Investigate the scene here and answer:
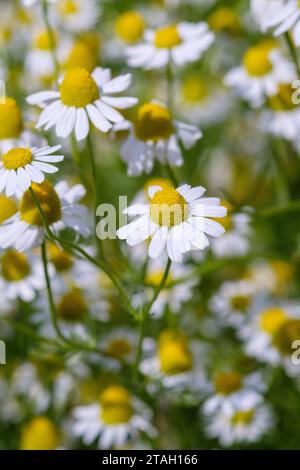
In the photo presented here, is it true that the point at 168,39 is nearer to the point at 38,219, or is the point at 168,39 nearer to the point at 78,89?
the point at 78,89

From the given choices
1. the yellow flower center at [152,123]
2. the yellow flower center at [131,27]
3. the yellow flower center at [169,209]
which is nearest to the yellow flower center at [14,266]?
the yellow flower center at [152,123]

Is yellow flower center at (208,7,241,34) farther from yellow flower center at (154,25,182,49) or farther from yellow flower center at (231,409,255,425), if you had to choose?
yellow flower center at (231,409,255,425)

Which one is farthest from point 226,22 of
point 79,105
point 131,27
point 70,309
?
point 79,105

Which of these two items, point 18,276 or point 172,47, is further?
point 172,47

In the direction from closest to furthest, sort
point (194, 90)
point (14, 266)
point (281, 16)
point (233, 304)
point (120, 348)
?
1. point (281, 16)
2. point (14, 266)
3. point (120, 348)
4. point (233, 304)
5. point (194, 90)

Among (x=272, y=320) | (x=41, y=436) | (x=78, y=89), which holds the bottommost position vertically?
(x=41, y=436)

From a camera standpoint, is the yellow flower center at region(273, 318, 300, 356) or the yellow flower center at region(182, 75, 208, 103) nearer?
the yellow flower center at region(273, 318, 300, 356)

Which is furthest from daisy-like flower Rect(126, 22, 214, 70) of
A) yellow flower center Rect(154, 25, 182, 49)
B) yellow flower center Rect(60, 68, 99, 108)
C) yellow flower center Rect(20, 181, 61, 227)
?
yellow flower center Rect(20, 181, 61, 227)
